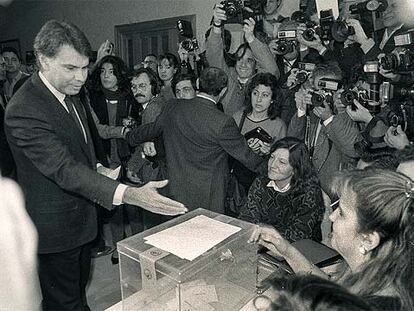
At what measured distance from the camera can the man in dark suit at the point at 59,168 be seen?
1.54m

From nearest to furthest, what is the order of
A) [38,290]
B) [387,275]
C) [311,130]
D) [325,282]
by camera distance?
[325,282], [387,275], [38,290], [311,130]

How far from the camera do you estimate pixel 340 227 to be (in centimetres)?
120

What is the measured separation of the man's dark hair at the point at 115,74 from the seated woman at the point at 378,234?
7.99ft

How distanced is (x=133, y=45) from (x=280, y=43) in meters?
3.16

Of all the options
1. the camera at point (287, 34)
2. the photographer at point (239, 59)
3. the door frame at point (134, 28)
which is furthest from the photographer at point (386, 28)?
the door frame at point (134, 28)

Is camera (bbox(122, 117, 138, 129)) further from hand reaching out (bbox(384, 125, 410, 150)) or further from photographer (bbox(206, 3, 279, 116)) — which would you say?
hand reaching out (bbox(384, 125, 410, 150))

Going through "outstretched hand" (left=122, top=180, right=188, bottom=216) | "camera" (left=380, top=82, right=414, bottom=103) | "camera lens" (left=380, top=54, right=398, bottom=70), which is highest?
"camera lens" (left=380, top=54, right=398, bottom=70)

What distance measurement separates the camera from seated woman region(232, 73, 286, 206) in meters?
2.56

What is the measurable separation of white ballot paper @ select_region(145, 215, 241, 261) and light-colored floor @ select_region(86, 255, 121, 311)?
1372 millimetres

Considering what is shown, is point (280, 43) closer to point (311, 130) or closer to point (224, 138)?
point (311, 130)

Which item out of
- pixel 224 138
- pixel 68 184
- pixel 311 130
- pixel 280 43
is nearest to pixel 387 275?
pixel 68 184

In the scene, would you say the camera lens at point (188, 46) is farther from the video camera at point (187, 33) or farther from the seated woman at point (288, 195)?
the seated woman at point (288, 195)

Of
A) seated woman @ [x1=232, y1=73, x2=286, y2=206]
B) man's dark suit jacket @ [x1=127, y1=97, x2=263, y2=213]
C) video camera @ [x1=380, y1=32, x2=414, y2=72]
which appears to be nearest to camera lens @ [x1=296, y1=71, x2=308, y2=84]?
seated woman @ [x1=232, y1=73, x2=286, y2=206]

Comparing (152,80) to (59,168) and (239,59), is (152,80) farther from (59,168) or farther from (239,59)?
(59,168)
